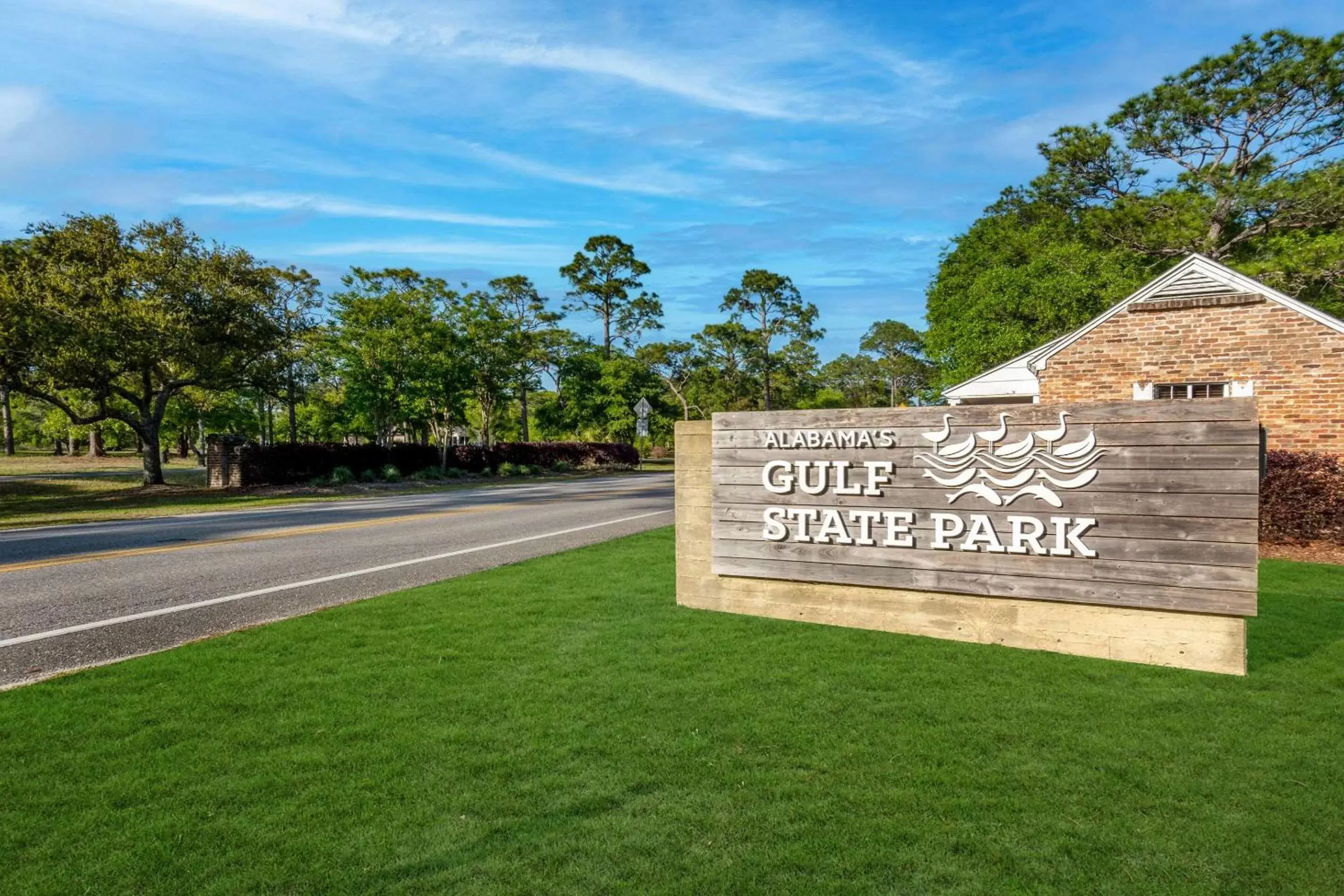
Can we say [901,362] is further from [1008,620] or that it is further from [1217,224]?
[1008,620]

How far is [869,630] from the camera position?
590cm

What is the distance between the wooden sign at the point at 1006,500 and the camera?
4730 mm

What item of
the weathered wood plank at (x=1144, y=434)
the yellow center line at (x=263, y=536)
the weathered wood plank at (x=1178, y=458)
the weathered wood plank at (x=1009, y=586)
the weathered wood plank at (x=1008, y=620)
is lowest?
the yellow center line at (x=263, y=536)

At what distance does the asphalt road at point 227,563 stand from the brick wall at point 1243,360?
8.44 meters

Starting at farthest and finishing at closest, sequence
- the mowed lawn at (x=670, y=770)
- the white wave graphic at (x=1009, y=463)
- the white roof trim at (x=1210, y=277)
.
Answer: the white roof trim at (x=1210, y=277) < the white wave graphic at (x=1009, y=463) < the mowed lawn at (x=670, y=770)

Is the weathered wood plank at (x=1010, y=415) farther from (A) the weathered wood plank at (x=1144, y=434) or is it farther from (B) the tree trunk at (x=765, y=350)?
(B) the tree trunk at (x=765, y=350)

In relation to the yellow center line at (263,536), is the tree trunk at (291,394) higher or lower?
higher

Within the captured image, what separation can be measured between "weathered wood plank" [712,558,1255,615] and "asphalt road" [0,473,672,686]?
4043 millimetres

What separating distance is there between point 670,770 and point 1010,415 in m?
3.52

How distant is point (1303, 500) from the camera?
10.8m

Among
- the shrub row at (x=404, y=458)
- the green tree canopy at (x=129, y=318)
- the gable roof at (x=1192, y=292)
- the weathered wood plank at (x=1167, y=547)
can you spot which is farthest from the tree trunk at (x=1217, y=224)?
the green tree canopy at (x=129, y=318)

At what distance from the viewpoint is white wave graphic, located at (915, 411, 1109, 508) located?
5.11m

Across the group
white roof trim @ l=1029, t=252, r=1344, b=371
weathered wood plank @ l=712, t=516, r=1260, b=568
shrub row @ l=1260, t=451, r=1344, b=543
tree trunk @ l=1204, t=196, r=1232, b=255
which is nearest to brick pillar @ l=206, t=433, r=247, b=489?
white roof trim @ l=1029, t=252, r=1344, b=371

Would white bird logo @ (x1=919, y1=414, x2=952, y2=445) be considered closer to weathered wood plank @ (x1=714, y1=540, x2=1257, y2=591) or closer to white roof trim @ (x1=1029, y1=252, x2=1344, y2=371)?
weathered wood plank @ (x1=714, y1=540, x2=1257, y2=591)
